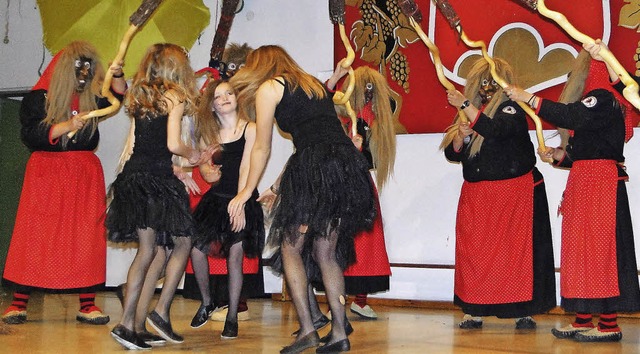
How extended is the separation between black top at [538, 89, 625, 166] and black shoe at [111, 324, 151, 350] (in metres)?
2.26

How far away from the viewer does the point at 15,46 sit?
774cm

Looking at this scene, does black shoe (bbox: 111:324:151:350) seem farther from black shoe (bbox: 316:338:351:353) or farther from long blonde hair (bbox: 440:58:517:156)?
long blonde hair (bbox: 440:58:517:156)

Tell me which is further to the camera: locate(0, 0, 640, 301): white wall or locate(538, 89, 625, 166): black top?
locate(0, 0, 640, 301): white wall

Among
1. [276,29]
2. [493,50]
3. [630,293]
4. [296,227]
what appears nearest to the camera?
[296,227]

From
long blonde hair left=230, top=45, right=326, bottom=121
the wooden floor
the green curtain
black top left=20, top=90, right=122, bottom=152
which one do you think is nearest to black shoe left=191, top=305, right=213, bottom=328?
the wooden floor

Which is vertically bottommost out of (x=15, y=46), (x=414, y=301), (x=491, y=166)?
(x=414, y=301)

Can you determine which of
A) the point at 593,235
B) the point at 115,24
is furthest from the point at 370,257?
the point at 115,24

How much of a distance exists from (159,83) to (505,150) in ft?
6.51

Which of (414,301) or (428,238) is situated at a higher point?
(428,238)

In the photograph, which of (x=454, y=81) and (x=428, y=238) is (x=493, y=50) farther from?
(x=428, y=238)

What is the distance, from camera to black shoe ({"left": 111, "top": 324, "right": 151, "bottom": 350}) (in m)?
3.77

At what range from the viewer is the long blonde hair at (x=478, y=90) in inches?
188

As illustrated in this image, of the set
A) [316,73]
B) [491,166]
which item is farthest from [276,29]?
[491,166]

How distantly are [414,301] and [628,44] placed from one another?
2.34m
